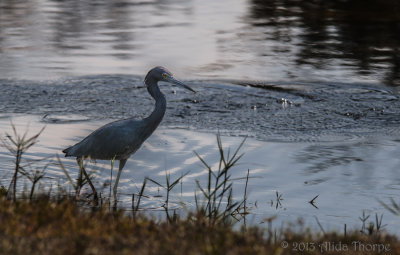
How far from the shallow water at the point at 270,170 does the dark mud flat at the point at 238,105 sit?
12.3 inches

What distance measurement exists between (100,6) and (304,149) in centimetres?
1007

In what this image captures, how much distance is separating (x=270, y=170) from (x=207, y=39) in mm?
6576

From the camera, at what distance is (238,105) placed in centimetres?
985

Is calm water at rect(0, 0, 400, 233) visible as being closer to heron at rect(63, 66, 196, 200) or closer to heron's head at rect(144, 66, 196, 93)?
heron at rect(63, 66, 196, 200)

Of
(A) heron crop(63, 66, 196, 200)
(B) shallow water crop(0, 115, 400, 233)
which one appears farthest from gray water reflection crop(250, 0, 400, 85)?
(A) heron crop(63, 66, 196, 200)

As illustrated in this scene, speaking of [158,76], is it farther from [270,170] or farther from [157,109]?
[270,170]

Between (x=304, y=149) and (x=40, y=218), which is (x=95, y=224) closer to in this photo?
(x=40, y=218)

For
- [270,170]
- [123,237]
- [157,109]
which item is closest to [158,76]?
[157,109]

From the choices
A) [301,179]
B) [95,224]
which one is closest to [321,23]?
[301,179]

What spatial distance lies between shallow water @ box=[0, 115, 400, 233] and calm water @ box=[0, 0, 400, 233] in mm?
21

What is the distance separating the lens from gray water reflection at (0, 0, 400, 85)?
11500mm

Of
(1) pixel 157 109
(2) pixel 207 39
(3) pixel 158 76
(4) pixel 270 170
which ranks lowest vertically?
(4) pixel 270 170

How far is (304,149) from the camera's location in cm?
834

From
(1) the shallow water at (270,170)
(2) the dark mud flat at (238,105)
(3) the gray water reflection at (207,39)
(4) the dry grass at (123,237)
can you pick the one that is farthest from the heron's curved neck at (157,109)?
(3) the gray water reflection at (207,39)
